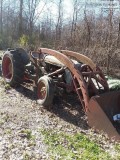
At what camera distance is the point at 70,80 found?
6.94 m

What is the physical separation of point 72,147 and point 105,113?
1.13 m

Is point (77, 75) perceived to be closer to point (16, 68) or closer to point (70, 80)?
point (70, 80)

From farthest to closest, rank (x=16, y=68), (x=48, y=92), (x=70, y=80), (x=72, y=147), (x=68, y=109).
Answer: (x=16, y=68)
(x=68, y=109)
(x=70, y=80)
(x=48, y=92)
(x=72, y=147)

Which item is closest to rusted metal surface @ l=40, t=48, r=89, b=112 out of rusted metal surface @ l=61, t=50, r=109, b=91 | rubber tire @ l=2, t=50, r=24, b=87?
rusted metal surface @ l=61, t=50, r=109, b=91

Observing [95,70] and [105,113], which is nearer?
[105,113]

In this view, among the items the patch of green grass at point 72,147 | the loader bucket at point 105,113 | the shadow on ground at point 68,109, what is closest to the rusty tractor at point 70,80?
the loader bucket at point 105,113

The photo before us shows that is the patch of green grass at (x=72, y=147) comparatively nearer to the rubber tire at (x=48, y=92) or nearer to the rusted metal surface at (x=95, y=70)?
the rubber tire at (x=48, y=92)

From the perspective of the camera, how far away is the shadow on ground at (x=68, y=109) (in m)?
6.34

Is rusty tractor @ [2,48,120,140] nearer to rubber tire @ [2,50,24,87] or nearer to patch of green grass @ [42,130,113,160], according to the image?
rubber tire @ [2,50,24,87]

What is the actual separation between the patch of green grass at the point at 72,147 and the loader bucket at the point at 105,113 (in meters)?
0.44

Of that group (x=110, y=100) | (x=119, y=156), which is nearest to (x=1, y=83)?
(x=110, y=100)

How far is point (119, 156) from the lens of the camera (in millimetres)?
4715

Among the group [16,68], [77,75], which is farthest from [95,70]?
[16,68]

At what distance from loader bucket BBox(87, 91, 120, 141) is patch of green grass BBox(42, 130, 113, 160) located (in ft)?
1.45
